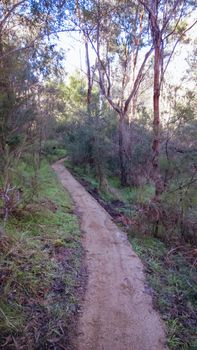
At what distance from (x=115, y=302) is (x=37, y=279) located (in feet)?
3.51

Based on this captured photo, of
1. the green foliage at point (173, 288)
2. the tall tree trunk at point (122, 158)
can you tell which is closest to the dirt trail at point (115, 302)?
the green foliage at point (173, 288)

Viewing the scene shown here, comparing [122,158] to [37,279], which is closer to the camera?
[37,279]

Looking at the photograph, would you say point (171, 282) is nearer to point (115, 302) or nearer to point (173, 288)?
point (173, 288)

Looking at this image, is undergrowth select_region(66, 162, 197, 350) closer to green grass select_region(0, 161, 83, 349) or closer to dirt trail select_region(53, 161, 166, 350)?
dirt trail select_region(53, 161, 166, 350)

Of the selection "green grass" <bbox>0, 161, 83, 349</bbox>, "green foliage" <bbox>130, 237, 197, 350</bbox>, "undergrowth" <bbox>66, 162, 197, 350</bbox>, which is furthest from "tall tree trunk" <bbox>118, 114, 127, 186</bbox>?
"green grass" <bbox>0, 161, 83, 349</bbox>

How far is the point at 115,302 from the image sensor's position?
3.96 meters

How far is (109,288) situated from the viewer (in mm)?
4281

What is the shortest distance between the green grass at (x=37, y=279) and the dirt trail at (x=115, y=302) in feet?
0.75

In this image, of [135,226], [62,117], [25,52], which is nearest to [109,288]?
[135,226]

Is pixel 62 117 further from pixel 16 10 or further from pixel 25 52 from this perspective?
pixel 16 10

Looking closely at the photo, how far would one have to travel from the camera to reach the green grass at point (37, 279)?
317 cm

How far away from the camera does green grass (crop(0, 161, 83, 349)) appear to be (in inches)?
125

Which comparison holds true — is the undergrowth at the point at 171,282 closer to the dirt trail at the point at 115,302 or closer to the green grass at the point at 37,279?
the dirt trail at the point at 115,302

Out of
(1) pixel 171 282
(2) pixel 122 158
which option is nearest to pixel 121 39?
(2) pixel 122 158
